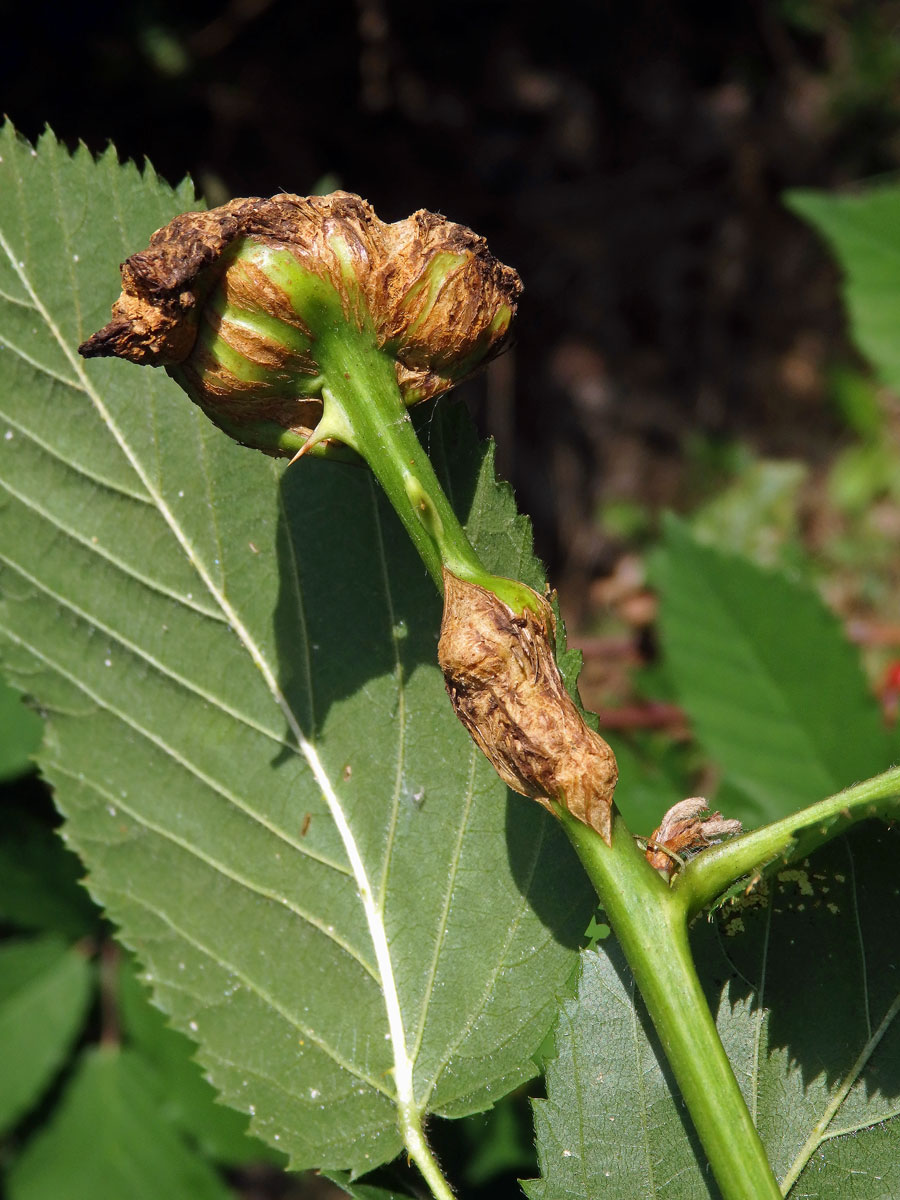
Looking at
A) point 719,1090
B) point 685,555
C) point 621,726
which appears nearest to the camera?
point 719,1090

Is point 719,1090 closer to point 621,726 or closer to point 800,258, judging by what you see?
point 621,726

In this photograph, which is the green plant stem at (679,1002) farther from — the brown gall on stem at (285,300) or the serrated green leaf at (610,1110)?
the brown gall on stem at (285,300)

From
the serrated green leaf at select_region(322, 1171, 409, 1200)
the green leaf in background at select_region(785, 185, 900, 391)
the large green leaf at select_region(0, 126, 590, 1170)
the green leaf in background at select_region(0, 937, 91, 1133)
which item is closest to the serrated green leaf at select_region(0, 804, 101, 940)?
the green leaf in background at select_region(0, 937, 91, 1133)

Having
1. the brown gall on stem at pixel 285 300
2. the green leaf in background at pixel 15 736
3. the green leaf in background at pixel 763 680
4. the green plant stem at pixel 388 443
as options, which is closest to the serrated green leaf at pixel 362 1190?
the green plant stem at pixel 388 443

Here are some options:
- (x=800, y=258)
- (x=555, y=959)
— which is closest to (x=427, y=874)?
(x=555, y=959)

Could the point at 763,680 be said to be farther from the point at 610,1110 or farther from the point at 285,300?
the point at 285,300

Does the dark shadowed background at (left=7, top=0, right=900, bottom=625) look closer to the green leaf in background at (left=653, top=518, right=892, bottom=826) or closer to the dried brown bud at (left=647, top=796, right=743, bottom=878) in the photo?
the green leaf in background at (left=653, top=518, right=892, bottom=826)

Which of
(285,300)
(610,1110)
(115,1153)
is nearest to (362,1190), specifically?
(610,1110)
